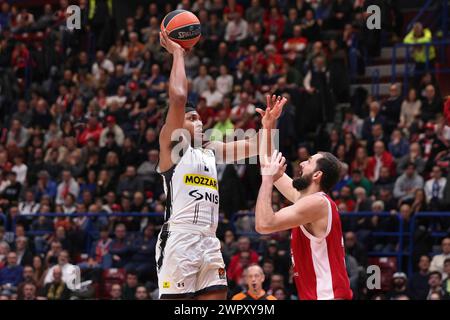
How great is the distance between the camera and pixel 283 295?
13961 mm

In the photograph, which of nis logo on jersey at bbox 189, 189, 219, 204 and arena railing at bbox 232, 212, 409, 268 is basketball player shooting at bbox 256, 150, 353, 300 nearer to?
nis logo on jersey at bbox 189, 189, 219, 204

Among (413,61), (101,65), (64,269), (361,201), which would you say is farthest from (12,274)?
(413,61)

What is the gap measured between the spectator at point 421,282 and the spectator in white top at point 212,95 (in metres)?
6.18

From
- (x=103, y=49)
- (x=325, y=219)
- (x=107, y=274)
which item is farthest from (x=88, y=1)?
(x=325, y=219)

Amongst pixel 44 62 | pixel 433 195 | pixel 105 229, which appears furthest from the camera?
pixel 44 62

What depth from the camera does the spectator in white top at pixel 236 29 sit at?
20375mm

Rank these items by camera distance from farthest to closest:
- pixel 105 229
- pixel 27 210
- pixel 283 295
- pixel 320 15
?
1. pixel 320 15
2. pixel 27 210
3. pixel 105 229
4. pixel 283 295

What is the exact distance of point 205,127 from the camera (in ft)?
58.4

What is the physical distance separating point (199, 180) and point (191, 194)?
0.15 meters

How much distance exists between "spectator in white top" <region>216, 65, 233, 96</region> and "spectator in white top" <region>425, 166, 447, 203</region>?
17.2 ft

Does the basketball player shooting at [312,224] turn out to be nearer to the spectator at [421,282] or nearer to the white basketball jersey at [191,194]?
the white basketball jersey at [191,194]

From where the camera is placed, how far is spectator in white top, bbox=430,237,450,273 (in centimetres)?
1395

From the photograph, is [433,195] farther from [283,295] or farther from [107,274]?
[107,274]

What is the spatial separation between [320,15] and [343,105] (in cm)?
243
